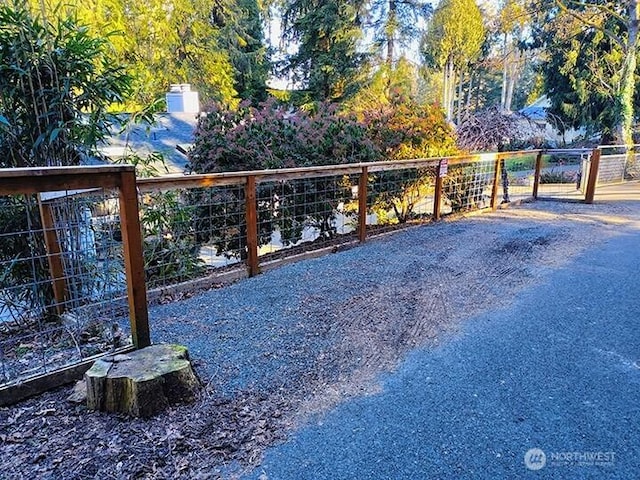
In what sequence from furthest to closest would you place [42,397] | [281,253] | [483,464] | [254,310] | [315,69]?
[315,69]
[281,253]
[254,310]
[42,397]
[483,464]

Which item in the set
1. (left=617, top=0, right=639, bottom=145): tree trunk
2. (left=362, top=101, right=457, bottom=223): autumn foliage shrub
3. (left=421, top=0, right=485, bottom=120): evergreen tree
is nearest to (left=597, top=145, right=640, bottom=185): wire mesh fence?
(left=617, top=0, right=639, bottom=145): tree trunk

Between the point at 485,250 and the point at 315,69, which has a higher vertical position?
the point at 315,69

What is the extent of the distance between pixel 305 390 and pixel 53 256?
198 centimetres

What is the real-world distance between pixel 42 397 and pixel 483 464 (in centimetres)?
211

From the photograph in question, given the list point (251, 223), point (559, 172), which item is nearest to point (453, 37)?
point (559, 172)

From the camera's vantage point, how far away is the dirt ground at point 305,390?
1798 millimetres

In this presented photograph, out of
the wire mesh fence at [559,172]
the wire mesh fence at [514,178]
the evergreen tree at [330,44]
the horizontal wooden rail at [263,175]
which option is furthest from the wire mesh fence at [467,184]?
the evergreen tree at [330,44]

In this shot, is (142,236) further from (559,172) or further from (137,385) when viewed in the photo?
(559,172)

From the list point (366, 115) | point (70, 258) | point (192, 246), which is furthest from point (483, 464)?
point (366, 115)

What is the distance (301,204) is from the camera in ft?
16.9

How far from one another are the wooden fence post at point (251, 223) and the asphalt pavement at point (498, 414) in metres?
2.12

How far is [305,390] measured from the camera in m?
2.33

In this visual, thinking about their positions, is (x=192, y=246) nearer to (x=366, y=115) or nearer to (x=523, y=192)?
(x=366, y=115)

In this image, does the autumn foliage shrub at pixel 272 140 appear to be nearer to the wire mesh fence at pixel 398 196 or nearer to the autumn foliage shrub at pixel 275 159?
the autumn foliage shrub at pixel 275 159
